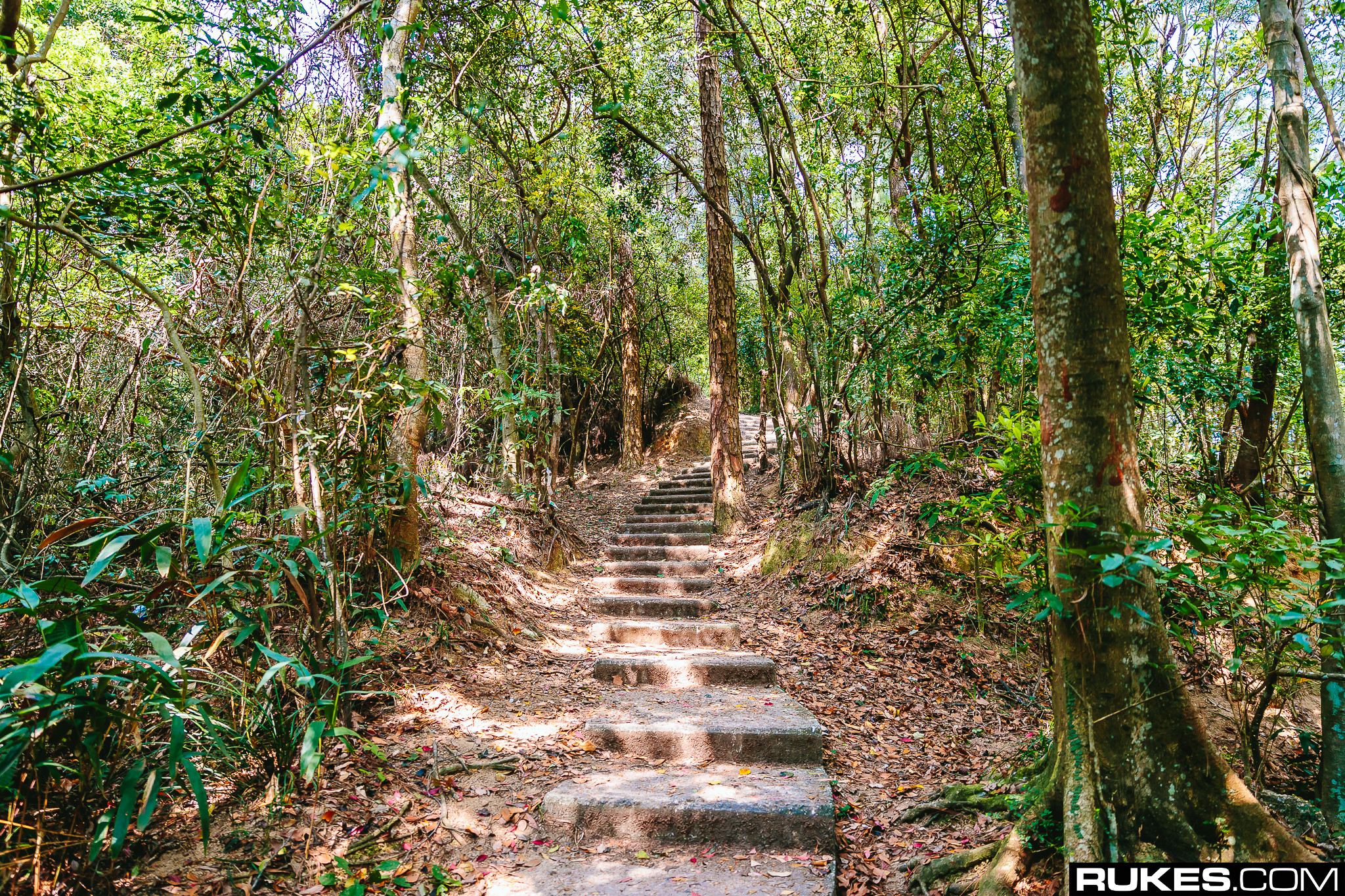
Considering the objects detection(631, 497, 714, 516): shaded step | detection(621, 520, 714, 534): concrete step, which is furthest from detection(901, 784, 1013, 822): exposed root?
detection(631, 497, 714, 516): shaded step

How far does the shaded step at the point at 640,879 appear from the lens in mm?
2576

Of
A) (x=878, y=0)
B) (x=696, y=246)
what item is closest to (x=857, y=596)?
(x=878, y=0)

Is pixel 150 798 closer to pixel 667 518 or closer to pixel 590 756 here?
pixel 590 756

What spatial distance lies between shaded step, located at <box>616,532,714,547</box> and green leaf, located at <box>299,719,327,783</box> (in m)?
6.07

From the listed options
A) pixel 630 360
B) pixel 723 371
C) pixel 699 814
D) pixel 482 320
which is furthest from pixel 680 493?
pixel 699 814

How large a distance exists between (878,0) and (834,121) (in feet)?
4.20

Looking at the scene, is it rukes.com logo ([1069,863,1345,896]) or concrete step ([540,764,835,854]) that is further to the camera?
concrete step ([540,764,835,854])

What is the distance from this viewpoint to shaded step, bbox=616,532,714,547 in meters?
8.25

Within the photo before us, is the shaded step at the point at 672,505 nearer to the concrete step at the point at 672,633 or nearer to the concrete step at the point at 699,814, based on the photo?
the concrete step at the point at 672,633

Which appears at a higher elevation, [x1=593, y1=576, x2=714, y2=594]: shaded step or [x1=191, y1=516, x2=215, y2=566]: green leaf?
[x1=191, y1=516, x2=215, y2=566]: green leaf

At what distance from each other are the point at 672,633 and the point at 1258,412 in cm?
535

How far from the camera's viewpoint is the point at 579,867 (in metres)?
2.76

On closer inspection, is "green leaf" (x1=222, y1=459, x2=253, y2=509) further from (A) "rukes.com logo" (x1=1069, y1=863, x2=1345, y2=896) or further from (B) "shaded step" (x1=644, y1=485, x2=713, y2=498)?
(B) "shaded step" (x1=644, y1=485, x2=713, y2=498)

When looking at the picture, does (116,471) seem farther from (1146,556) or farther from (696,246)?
(696,246)
